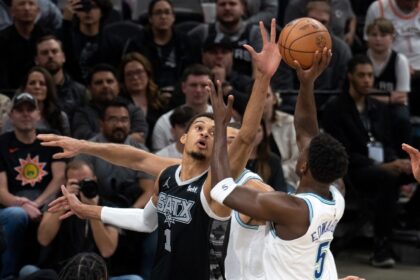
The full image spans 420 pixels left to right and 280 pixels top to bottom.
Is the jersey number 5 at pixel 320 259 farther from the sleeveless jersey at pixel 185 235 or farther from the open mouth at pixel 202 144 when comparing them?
the open mouth at pixel 202 144

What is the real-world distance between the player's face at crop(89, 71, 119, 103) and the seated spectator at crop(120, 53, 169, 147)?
0.80 feet

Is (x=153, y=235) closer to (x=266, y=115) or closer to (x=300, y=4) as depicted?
(x=266, y=115)

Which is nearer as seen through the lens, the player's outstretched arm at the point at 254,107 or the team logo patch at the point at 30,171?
the player's outstretched arm at the point at 254,107

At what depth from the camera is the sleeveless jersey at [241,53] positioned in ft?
37.4

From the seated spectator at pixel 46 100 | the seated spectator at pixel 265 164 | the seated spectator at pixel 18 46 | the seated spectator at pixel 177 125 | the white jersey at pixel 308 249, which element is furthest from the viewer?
the seated spectator at pixel 18 46

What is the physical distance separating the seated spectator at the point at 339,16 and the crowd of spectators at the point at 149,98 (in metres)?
0.02

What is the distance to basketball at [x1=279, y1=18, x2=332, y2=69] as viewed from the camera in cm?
639

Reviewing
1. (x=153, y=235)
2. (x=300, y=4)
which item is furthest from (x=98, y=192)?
(x=300, y=4)

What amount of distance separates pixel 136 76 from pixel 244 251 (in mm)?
4851

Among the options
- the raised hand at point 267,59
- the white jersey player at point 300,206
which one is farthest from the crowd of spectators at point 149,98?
the white jersey player at point 300,206

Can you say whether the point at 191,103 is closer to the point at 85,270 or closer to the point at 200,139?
the point at 200,139

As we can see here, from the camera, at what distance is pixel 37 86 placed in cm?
1001

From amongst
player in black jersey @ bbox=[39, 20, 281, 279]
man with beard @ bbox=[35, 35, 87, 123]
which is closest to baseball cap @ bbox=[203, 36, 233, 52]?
man with beard @ bbox=[35, 35, 87, 123]

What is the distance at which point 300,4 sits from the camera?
12367mm
